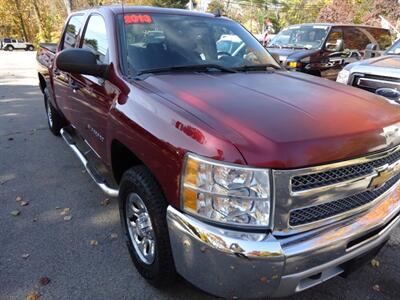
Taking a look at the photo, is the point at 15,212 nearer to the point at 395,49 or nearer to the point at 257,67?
the point at 257,67

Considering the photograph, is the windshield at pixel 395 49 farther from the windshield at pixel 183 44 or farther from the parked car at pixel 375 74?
the windshield at pixel 183 44

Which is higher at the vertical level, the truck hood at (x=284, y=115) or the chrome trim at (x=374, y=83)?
the truck hood at (x=284, y=115)

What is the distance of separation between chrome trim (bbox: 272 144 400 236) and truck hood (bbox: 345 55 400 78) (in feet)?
10.5

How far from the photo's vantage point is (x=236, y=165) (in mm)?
1759

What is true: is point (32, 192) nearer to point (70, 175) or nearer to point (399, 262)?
point (70, 175)

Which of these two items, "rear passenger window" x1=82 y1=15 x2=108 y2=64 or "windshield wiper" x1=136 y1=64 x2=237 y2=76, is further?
"rear passenger window" x1=82 y1=15 x2=108 y2=64

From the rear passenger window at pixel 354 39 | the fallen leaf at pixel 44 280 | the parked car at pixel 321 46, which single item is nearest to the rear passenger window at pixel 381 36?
the parked car at pixel 321 46

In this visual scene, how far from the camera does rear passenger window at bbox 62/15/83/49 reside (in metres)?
4.03

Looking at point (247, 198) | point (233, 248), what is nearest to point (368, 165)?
point (247, 198)

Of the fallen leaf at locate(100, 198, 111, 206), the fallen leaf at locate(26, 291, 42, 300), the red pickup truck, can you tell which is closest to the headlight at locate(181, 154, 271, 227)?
the red pickup truck

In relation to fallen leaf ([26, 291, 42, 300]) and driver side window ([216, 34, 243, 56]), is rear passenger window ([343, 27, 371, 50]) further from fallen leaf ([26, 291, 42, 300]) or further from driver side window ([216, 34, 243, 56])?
fallen leaf ([26, 291, 42, 300])

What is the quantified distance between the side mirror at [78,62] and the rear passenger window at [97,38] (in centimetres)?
20

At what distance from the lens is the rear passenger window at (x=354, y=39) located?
954 centimetres

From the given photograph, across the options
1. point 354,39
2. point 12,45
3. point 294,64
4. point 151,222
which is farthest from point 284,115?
point 12,45
